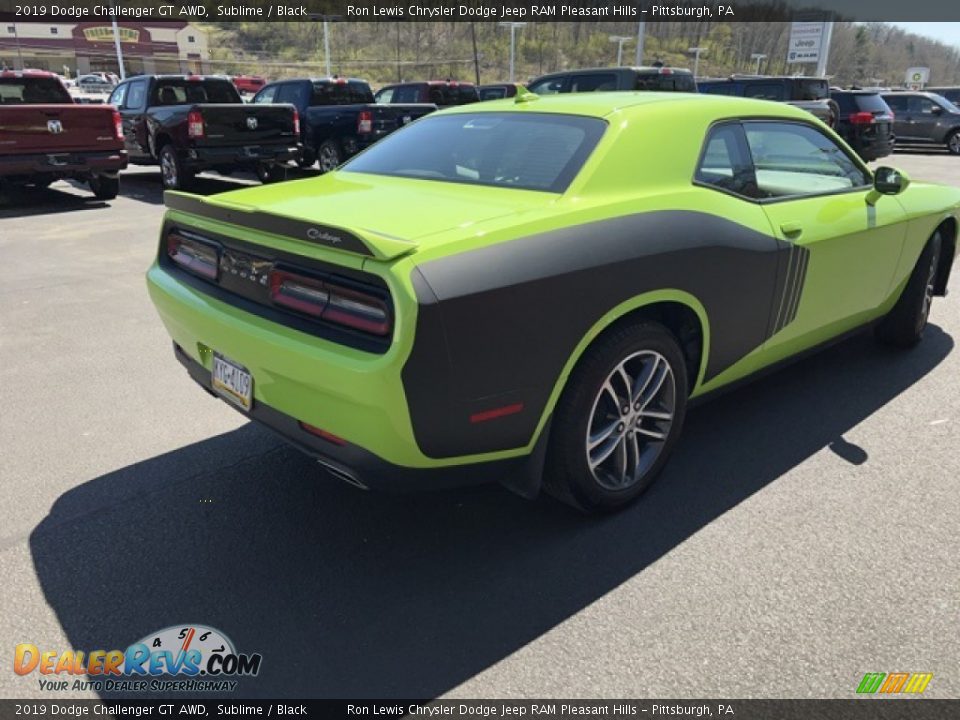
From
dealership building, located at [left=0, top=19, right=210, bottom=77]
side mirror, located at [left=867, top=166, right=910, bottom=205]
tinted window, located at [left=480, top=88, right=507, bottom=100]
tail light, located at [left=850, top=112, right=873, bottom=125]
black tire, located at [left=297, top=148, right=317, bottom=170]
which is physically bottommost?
black tire, located at [left=297, top=148, right=317, bottom=170]

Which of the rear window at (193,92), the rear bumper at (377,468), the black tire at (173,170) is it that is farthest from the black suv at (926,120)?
the rear bumper at (377,468)

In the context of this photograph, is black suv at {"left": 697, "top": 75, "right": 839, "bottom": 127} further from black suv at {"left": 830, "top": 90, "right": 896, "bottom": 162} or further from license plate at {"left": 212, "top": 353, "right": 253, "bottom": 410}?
license plate at {"left": 212, "top": 353, "right": 253, "bottom": 410}

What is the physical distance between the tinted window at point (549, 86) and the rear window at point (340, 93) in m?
3.21

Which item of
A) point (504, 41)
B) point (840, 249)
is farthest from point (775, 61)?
point (840, 249)

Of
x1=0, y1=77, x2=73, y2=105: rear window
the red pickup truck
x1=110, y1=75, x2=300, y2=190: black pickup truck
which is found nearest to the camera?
the red pickup truck

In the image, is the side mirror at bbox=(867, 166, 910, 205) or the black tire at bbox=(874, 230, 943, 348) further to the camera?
the black tire at bbox=(874, 230, 943, 348)

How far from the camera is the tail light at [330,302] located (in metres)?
2.22

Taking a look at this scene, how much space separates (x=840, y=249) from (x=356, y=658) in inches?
117

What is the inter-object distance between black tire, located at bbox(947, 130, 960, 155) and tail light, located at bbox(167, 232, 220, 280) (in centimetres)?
2240

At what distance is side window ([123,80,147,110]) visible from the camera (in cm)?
1220

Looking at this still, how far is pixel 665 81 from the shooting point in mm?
12461

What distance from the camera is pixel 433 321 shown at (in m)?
2.12

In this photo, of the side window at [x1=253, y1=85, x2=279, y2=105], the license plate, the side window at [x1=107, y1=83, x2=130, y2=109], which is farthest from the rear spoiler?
the side window at [x1=253, y1=85, x2=279, y2=105]

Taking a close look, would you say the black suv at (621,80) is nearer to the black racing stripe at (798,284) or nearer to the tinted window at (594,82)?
the tinted window at (594,82)
